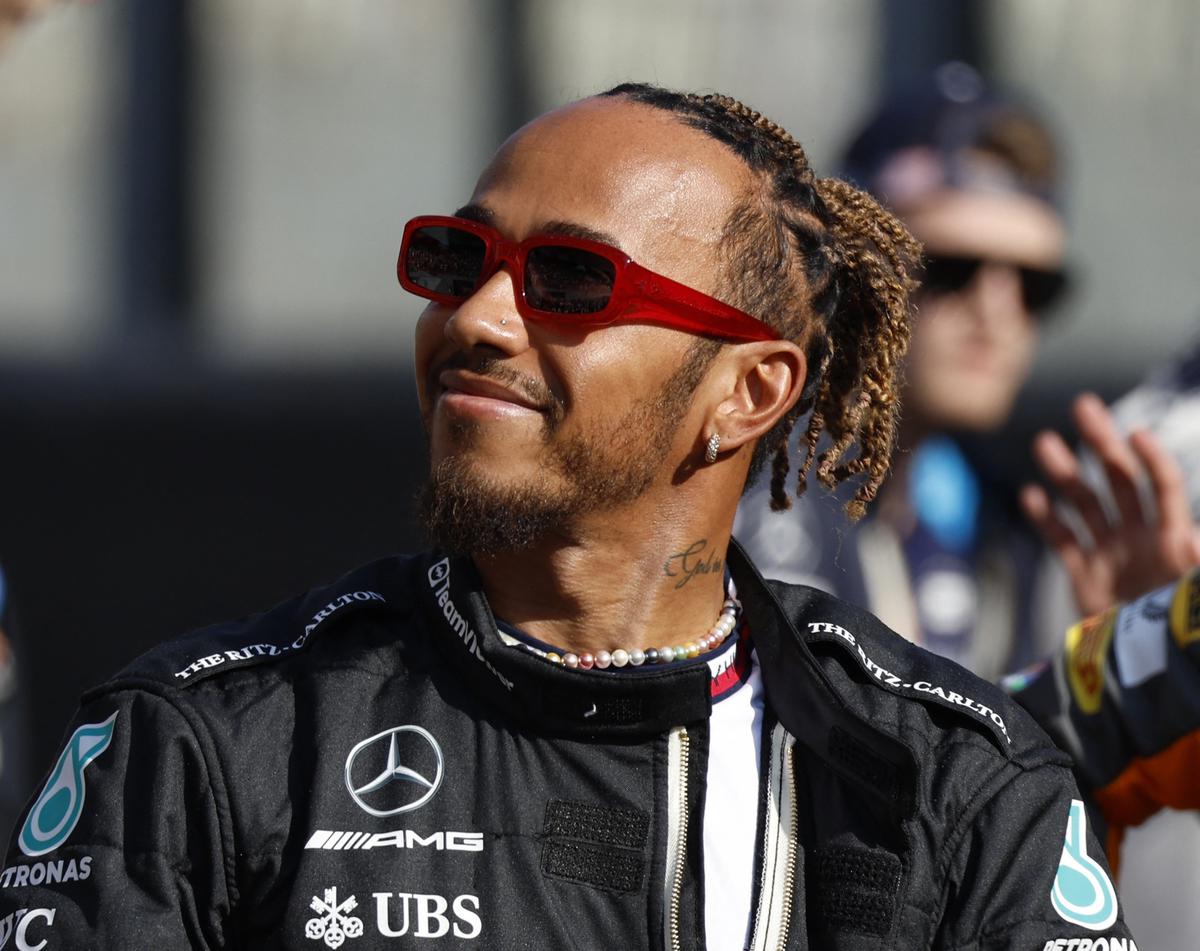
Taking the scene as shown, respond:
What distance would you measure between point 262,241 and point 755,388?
12.8 feet

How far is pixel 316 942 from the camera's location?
1882 millimetres

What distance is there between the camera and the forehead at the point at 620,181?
2.16 meters

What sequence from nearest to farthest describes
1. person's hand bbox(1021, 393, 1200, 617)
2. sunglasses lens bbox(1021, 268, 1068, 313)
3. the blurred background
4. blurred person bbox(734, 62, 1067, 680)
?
person's hand bbox(1021, 393, 1200, 617), blurred person bbox(734, 62, 1067, 680), sunglasses lens bbox(1021, 268, 1068, 313), the blurred background

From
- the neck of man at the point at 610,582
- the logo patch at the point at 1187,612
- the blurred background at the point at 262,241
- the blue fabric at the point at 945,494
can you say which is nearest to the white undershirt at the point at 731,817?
the neck of man at the point at 610,582

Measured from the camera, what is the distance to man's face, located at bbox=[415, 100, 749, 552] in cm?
210

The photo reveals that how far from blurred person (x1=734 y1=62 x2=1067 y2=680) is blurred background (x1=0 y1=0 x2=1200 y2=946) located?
99cm

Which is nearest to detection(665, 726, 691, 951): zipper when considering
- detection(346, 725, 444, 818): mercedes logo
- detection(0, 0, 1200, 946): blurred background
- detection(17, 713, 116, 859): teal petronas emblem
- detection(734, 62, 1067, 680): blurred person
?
detection(346, 725, 444, 818): mercedes logo

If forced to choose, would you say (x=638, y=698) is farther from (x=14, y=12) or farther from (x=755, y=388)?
(x=14, y=12)

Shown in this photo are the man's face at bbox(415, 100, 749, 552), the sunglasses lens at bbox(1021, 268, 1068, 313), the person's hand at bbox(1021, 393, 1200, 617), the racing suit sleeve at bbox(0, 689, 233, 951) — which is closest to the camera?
the racing suit sleeve at bbox(0, 689, 233, 951)

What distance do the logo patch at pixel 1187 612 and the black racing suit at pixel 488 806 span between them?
0.45 meters

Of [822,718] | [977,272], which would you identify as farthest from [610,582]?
[977,272]

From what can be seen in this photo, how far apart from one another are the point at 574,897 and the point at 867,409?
870mm

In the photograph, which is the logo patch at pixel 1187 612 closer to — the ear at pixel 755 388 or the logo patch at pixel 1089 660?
the logo patch at pixel 1089 660

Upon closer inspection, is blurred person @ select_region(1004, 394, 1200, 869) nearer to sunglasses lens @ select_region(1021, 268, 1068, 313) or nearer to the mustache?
the mustache
